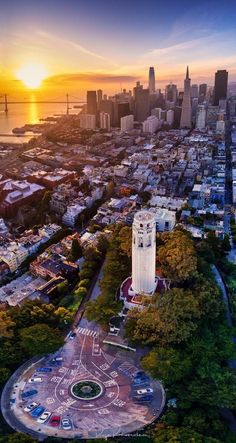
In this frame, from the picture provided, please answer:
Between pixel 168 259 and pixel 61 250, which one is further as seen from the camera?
pixel 61 250

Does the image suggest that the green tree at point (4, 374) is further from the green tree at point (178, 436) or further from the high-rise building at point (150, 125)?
the high-rise building at point (150, 125)

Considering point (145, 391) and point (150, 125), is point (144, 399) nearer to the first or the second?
point (145, 391)

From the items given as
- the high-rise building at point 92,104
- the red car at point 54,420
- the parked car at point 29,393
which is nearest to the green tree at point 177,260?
the parked car at point 29,393

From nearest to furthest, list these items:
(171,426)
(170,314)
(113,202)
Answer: (171,426), (170,314), (113,202)

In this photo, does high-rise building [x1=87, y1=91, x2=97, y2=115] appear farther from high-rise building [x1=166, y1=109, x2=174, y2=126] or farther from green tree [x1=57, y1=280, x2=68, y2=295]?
green tree [x1=57, y1=280, x2=68, y2=295]

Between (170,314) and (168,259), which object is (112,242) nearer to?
(168,259)

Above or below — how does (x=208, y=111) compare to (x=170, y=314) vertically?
above

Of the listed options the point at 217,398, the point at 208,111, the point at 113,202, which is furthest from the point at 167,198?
the point at 208,111
